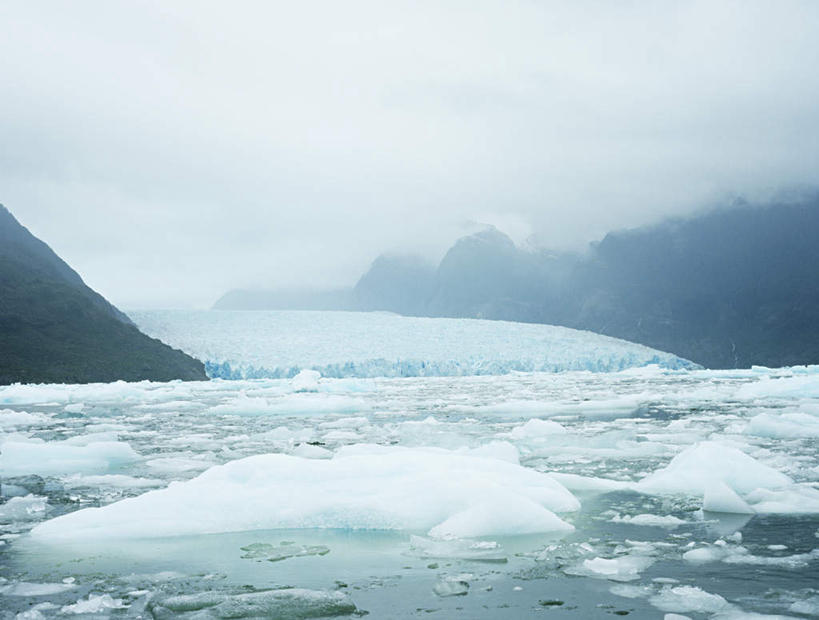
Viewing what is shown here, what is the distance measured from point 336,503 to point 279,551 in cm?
78

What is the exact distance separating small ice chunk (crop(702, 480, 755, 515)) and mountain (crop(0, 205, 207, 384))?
4511 cm

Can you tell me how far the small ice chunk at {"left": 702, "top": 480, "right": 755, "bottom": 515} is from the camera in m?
5.59

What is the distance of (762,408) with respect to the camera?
16234 millimetres

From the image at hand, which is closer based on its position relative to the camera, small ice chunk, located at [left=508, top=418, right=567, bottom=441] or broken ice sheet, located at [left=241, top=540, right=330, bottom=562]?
broken ice sheet, located at [left=241, top=540, right=330, bottom=562]

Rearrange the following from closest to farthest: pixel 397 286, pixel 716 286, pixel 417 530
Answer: pixel 417 530 → pixel 716 286 → pixel 397 286

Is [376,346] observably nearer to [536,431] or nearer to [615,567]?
[536,431]

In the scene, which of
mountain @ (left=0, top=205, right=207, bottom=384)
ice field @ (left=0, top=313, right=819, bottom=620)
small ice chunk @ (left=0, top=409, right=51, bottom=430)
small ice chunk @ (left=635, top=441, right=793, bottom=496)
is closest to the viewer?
ice field @ (left=0, top=313, right=819, bottom=620)

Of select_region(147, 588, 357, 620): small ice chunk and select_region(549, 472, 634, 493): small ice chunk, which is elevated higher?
select_region(549, 472, 634, 493): small ice chunk

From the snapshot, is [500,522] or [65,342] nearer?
[500,522]

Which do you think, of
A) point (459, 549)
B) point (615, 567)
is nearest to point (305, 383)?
point (459, 549)

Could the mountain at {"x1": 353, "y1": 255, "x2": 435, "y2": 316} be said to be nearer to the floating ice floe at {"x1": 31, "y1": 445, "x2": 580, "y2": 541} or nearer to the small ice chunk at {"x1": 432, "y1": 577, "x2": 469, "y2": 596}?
the floating ice floe at {"x1": 31, "y1": 445, "x2": 580, "y2": 541}

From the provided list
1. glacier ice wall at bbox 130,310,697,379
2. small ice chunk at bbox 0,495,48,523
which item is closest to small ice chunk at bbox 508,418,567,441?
small ice chunk at bbox 0,495,48,523

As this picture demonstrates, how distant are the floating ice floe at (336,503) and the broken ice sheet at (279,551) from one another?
1.55 ft

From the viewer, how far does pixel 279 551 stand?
4629 mm
